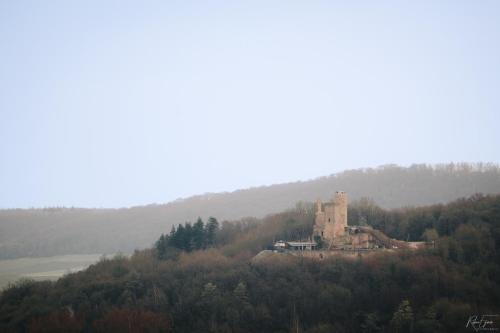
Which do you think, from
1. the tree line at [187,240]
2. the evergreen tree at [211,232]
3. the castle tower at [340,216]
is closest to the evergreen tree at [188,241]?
the tree line at [187,240]

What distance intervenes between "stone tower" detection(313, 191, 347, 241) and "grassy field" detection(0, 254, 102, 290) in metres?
27.5

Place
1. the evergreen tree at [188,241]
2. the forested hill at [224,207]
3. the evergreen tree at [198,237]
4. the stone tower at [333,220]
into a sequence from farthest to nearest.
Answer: the forested hill at [224,207], the evergreen tree at [198,237], the evergreen tree at [188,241], the stone tower at [333,220]

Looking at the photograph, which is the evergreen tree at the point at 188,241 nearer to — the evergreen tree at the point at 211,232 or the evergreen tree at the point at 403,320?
the evergreen tree at the point at 211,232

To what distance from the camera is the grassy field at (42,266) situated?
90.8 m

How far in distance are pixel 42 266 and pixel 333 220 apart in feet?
144

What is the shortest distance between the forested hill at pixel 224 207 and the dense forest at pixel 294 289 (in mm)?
44818

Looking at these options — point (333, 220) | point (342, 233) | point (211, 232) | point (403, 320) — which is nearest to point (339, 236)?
point (342, 233)

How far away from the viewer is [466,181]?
121625mm

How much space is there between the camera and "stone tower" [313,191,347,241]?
2808 inches

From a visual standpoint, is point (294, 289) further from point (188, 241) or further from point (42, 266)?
point (42, 266)

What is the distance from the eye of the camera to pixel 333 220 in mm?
71500

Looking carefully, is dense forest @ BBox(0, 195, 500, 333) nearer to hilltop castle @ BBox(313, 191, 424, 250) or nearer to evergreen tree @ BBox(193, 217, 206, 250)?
evergreen tree @ BBox(193, 217, 206, 250)

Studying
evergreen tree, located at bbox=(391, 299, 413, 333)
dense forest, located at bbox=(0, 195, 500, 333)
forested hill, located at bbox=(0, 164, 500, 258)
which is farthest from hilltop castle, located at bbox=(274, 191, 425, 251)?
forested hill, located at bbox=(0, 164, 500, 258)

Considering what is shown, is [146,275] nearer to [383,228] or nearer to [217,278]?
[217,278]
